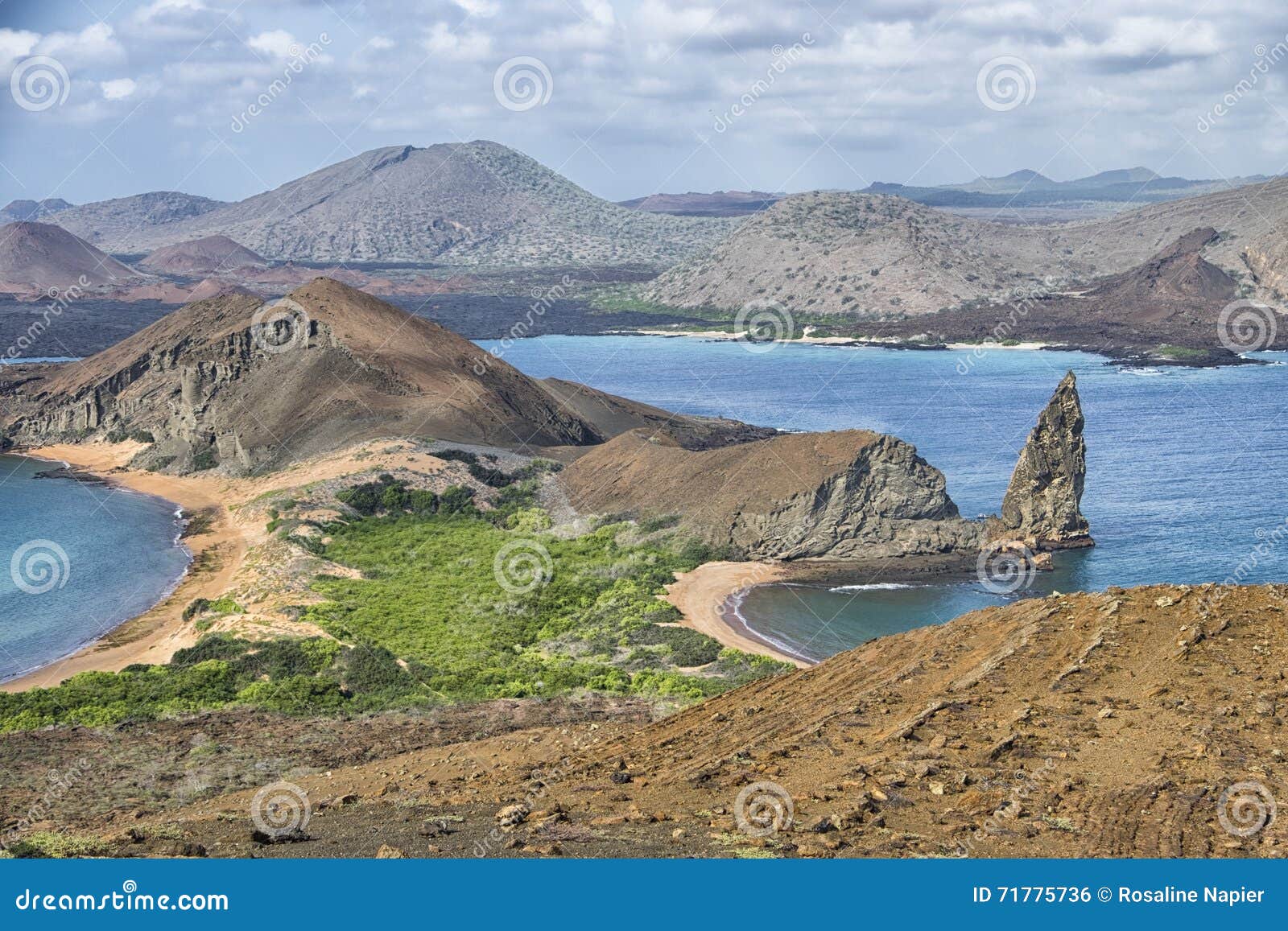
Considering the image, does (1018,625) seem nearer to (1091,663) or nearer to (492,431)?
(1091,663)

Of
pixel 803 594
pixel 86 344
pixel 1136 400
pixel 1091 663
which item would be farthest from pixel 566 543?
pixel 86 344

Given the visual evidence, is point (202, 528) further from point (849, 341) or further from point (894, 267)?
point (894, 267)

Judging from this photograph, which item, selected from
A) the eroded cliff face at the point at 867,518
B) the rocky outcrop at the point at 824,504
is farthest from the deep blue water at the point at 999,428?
the rocky outcrop at the point at 824,504

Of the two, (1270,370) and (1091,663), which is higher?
(1270,370)

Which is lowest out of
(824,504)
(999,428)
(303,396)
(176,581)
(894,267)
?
(176,581)

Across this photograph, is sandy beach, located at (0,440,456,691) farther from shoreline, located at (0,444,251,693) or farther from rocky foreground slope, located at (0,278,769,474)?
rocky foreground slope, located at (0,278,769,474)

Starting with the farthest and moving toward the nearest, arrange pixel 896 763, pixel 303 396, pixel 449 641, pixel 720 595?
1. pixel 303 396
2. pixel 720 595
3. pixel 449 641
4. pixel 896 763

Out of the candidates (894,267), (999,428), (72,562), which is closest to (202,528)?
(72,562)
